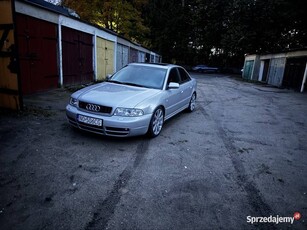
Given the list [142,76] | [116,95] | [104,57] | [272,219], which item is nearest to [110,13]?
[104,57]

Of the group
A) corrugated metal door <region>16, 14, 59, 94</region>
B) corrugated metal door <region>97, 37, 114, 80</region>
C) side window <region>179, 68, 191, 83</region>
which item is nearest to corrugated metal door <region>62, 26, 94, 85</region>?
corrugated metal door <region>16, 14, 59, 94</region>

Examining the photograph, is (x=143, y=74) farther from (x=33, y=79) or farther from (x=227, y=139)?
(x=33, y=79)

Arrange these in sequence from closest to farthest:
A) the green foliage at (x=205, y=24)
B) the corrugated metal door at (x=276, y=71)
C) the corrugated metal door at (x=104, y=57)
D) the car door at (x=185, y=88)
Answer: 1. the car door at (x=185, y=88)
2. the corrugated metal door at (x=104, y=57)
3. the corrugated metal door at (x=276, y=71)
4. the green foliage at (x=205, y=24)

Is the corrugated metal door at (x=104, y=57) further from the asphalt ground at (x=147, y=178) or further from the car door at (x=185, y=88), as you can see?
the asphalt ground at (x=147, y=178)

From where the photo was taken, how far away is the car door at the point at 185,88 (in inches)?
248

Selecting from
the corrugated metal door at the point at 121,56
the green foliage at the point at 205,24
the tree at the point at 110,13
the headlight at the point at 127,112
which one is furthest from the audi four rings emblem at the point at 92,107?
the tree at the point at 110,13

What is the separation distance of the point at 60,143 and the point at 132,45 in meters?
18.3

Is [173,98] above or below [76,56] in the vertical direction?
below

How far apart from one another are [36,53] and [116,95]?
546 cm

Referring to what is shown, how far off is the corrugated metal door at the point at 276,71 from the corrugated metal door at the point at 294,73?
67cm

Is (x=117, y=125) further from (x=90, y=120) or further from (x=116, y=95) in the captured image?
(x=116, y=95)

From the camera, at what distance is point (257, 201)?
284 cm

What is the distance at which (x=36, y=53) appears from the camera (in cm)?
812

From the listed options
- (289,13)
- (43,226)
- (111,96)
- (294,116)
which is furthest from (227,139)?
(289,13)
